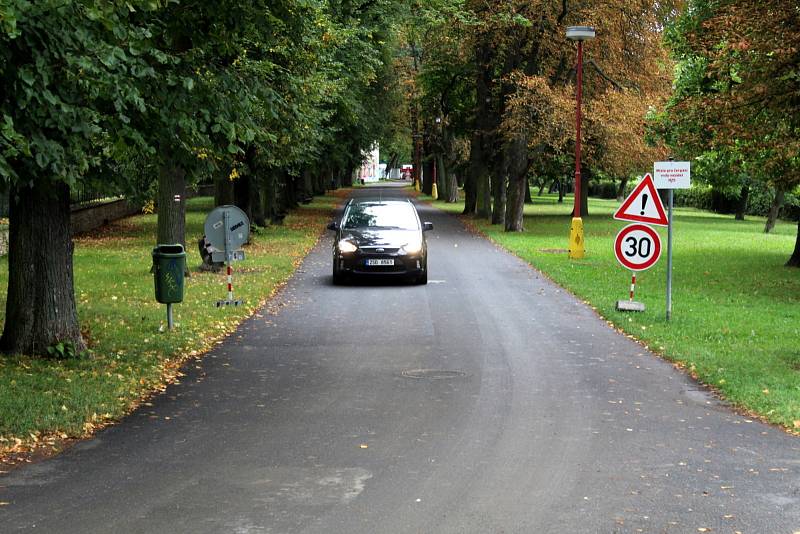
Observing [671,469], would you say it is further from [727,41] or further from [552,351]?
[727,41]

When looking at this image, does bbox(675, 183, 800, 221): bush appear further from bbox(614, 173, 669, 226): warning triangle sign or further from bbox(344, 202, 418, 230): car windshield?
bbox(614, 173, 669, 226): warning triangle sign

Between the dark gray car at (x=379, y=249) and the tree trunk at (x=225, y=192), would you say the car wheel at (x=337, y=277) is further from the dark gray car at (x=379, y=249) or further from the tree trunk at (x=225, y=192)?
the tree trunk at (x=225, y=192)

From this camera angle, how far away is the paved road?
5703 mm

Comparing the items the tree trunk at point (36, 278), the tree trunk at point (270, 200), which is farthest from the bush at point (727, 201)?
the tree trunk at point (36, 278)

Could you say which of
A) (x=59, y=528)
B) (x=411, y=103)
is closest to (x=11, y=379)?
(x=59, y=528)

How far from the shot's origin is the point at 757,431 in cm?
806

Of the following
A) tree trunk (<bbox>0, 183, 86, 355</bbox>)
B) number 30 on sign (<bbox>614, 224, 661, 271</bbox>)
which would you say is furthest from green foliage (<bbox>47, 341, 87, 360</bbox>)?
number 30 on sign (<bbox>614, 224, 661, 271</bbox>)

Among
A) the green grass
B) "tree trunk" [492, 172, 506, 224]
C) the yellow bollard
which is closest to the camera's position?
the green grass

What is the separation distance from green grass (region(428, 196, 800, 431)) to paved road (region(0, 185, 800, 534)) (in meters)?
0.50

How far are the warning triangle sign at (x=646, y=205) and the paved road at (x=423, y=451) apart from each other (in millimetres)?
2537

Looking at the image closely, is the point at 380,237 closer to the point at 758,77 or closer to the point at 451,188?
the point at 758,77

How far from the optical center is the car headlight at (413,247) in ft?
60.9

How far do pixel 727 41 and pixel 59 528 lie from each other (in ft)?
53.1

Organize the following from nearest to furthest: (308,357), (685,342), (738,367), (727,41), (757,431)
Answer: (757,431)
(738,367)
(308,357)
(685,342)
(727,41)
